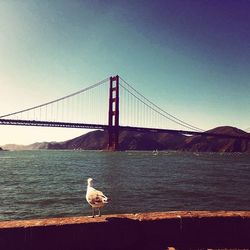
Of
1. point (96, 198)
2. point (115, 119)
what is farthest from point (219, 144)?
point (96, 198)

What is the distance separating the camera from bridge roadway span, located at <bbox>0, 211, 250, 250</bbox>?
3492 millimetres

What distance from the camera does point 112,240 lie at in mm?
3604

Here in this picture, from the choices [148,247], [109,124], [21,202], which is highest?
[109,124]

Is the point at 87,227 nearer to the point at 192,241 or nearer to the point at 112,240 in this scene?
the point at 112,240

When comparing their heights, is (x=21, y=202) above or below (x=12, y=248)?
below

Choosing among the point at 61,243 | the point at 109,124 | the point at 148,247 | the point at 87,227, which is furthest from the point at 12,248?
the point at 109,124

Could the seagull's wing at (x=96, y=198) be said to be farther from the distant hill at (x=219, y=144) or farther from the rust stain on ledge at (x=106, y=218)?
the distant hill at (x=219, y=144)

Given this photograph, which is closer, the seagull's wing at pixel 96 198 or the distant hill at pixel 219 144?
the seagull's wing at pixel 96 198

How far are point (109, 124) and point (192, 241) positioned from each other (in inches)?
2913

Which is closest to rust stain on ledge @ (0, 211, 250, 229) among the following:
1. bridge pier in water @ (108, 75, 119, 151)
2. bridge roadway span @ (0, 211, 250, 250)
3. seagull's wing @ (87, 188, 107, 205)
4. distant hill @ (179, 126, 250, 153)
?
bridge roadway span @ (0, 211, 250, 250)

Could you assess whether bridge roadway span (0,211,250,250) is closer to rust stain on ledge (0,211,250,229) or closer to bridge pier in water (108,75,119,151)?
rust stain on ledge (0,211,250,229)

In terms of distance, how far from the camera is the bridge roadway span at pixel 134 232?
3.49 m

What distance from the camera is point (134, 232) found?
145 inches

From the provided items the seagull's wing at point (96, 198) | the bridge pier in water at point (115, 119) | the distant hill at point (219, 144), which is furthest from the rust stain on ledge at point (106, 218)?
the distant hill at point (219, 144)
